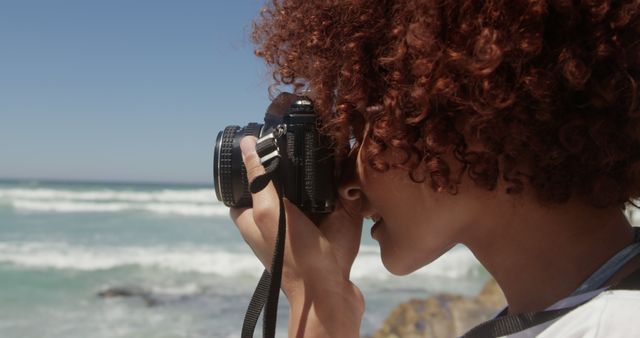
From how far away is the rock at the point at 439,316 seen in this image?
12.4 feet

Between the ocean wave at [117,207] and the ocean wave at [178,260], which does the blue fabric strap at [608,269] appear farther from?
the ocean wave at [117,207]

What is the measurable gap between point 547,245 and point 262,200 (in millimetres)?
481

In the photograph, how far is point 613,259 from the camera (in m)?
0.74

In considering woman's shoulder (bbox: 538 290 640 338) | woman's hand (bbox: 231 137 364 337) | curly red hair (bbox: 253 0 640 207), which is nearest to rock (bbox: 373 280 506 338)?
woman's hand (bbox: 231 137 364 337)

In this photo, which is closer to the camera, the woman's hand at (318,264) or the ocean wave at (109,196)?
the woman's hand at (318,264)

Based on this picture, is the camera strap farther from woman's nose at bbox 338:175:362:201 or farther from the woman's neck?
the woman's neck

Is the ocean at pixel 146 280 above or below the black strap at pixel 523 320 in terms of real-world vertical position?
below

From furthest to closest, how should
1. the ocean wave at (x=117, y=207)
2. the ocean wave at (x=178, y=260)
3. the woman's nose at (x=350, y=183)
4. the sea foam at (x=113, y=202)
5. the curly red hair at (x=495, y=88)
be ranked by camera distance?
1. the sea foam at (x=113, y=202)
2. the ocean wave at (x=117, y=207)
3. the ocean wave at (x=178, y=260)
4. the woman's nose at (x=350, y=183)
5. the curly red hair at (x=495, y=88)

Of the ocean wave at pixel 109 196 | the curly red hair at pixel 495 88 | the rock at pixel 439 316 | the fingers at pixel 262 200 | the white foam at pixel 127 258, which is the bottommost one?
the ocean wave at pixel 109 196

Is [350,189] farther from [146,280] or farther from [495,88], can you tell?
[146,280]

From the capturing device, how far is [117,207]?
581 inches

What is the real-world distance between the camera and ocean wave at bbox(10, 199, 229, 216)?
1276 centimetres

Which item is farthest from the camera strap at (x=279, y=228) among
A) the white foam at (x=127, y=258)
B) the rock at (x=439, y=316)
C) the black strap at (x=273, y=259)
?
the white foam at (x=127, y=258)

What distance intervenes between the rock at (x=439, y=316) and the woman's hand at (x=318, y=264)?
9.29 feet
